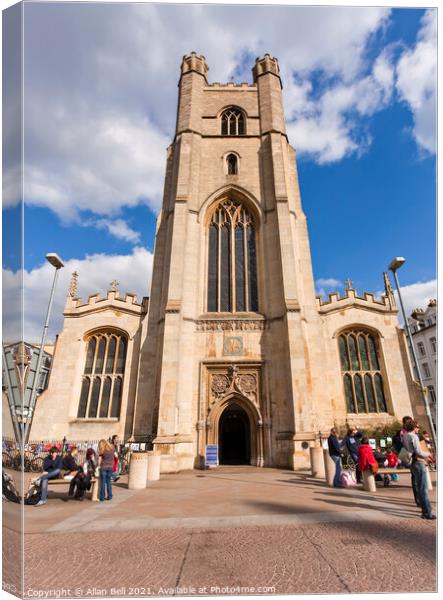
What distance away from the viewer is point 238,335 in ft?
49.8

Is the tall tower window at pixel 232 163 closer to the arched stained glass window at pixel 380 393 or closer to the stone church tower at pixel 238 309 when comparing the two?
the stone church tower at pixel 238 309

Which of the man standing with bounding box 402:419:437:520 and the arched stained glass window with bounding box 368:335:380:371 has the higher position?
the arched stained glass window with bounding box 368:335:380:371

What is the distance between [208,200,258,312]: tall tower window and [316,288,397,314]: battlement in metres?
4.60

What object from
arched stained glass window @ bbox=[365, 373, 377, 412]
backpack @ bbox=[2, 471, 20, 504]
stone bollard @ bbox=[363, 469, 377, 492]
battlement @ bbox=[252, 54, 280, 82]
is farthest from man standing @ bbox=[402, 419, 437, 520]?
battlement @ bbox=[252, 54, 280, 82]

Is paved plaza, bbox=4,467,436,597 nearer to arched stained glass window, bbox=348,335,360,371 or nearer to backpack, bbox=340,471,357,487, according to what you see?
backpack, bbox=340,471,357,487

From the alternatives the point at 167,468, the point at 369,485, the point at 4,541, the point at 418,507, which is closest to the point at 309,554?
the point at 4,541

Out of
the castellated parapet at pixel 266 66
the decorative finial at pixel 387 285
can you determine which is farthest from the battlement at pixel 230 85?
the decorative finial at pixel 387 285

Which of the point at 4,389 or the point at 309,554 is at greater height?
the point at 4,389

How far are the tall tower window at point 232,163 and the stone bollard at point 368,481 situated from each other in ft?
54.2

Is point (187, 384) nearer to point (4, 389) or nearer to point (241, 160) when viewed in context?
point (4, 389)

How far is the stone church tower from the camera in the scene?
13.5m

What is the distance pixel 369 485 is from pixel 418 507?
2.08m

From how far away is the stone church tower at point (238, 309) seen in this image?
1346 cm

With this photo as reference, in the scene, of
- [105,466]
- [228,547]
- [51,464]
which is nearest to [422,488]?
[228,547]
